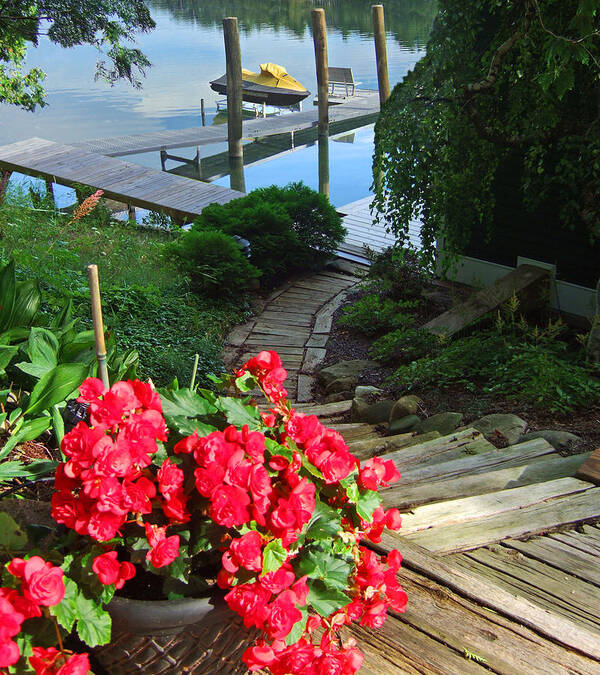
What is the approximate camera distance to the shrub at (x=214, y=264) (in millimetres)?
6655

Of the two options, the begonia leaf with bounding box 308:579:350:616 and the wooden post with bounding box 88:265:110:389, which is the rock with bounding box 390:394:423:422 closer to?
the wooden post with bounding box 88:265:110:389

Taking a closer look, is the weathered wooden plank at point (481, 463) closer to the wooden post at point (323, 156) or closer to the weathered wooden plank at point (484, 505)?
the weathered wooden plank at point (484, 505)

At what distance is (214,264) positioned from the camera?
6.70m

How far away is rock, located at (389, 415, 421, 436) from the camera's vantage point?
4.10 meters

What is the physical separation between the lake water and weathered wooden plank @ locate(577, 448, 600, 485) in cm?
1166

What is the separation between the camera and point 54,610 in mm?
1142

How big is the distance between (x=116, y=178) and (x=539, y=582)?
359 inches

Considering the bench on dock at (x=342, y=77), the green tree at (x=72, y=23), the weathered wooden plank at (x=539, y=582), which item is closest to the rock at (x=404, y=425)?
the weathered wooden plank at (x=539, y=582)

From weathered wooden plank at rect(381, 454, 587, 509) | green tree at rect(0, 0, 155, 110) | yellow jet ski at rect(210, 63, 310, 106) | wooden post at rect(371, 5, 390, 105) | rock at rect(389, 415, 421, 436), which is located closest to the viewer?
weathered wooden plank at rect(381, 454, 587, 509)

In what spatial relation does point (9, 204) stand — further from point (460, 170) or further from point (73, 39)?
point (460, 170)

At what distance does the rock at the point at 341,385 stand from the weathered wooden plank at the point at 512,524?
2.81 meters

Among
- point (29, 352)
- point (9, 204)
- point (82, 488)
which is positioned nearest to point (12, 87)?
point (9, 204)

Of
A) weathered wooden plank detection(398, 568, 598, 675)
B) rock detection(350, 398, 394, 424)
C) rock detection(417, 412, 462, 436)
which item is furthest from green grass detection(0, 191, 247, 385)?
weathered wooden plank detection(398, 568, 598, 675)

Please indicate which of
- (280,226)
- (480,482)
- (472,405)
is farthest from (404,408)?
(280,226)
